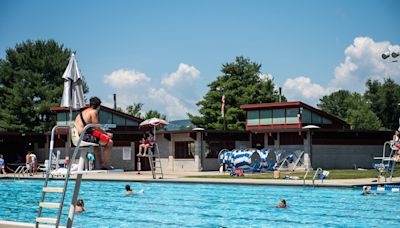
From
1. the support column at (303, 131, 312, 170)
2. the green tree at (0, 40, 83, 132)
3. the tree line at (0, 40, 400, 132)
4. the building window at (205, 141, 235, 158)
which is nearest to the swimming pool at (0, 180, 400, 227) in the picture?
the support column at (303, 131, 312, 170)

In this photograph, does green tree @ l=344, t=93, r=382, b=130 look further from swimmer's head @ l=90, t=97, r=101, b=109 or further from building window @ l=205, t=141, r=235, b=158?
swimmer's head @ l=90, t=97, r=101, b=109

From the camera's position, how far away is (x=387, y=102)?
8738cm

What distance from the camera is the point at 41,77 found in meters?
63.3

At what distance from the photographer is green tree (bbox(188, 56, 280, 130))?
58.4m

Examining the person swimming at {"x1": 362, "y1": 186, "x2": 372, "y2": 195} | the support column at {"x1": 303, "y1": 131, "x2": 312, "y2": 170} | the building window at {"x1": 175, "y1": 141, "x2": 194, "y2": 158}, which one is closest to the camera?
the person swimming at {"x1": 362, "y1": 186, "x2": 372, "y2": 195}

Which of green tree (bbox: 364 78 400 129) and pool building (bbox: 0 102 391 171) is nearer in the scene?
pool building (bbox: 0 102 391 171)

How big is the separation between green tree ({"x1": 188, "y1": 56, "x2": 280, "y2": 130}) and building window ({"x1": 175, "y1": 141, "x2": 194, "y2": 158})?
55.4 feet

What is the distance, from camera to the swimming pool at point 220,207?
16109 millimetres

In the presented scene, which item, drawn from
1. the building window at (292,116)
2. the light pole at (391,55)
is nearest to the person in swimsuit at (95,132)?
the light pole at (391,55)

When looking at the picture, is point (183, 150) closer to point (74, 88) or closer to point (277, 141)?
point (277, 141)

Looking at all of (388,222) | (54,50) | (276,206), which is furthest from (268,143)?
(54,50)

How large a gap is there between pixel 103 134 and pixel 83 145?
27 cm

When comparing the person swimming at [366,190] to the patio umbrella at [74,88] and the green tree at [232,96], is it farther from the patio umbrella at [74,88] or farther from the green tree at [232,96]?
the green tree at [232,96]

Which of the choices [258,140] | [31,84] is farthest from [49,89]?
[258,140]
